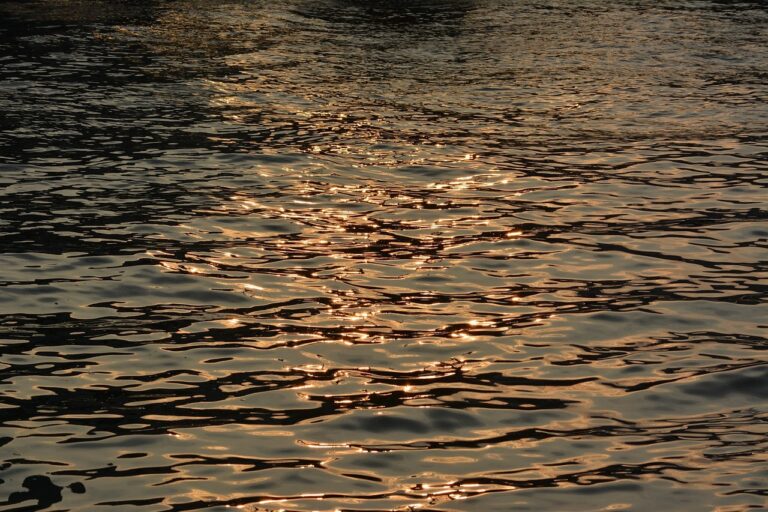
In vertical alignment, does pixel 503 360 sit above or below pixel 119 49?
below

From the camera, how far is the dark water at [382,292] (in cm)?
657

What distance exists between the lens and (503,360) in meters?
8.27

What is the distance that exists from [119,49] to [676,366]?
59.8ft

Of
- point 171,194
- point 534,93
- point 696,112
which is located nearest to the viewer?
point 171,194

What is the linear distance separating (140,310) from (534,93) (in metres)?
12.0

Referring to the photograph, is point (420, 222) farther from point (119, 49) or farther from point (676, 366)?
point (119, 49)

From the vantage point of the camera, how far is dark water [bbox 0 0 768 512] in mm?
6570

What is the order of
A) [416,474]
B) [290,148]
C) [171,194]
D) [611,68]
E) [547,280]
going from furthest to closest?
[611,68], [290,148], [171,194], [547,280], [416,474]

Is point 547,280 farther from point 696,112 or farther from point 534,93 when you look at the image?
point 534,93

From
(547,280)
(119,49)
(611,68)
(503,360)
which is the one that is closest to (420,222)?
(547,280)

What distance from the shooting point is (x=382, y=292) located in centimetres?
966

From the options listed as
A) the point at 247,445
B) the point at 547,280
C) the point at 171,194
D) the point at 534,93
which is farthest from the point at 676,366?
the point at 534,93

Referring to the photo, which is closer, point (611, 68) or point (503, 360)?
point (503, 360)

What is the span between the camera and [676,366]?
8.14m
